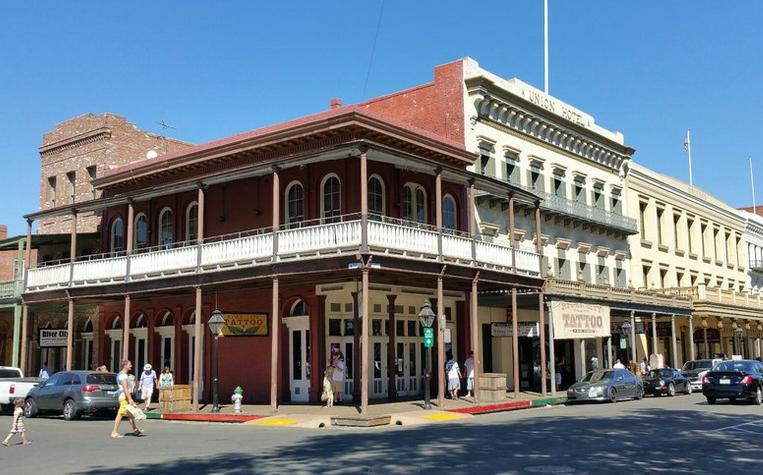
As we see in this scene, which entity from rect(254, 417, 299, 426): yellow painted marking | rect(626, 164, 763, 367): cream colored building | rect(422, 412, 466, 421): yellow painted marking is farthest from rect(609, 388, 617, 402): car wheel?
rect(626, 164, 763, 367): cream colored building

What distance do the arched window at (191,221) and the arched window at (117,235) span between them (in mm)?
4349

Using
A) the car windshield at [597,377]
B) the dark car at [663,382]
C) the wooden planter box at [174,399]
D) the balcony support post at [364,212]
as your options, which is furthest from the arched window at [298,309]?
the dark car at [663,382]

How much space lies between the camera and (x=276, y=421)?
2012cm

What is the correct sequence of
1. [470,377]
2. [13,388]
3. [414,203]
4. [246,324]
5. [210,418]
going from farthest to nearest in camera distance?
[414,203] → [470,377] → [246,324] → [13,388] → [210,418]

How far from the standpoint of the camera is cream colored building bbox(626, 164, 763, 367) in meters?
42.0

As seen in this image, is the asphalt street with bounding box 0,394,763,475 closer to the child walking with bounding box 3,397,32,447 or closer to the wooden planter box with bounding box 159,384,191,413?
the child walking with bounding box 3,397,32,447

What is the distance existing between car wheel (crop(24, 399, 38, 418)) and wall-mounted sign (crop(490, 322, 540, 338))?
1612 cm

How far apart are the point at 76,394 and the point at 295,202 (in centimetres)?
954

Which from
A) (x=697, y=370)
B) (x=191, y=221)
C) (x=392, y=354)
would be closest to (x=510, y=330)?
(x=392, y=354)

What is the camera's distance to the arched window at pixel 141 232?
3189 cm

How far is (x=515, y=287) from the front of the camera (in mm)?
27062

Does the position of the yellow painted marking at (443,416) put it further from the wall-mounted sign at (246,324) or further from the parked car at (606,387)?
the wall-mounted sign at (246,324)

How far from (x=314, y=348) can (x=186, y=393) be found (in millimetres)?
4326

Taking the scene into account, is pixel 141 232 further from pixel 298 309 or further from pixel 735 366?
pixel 735 366
